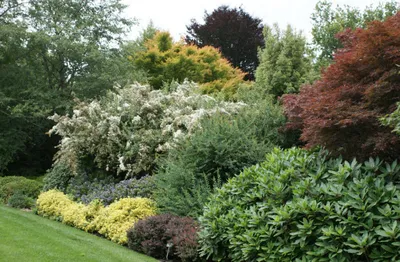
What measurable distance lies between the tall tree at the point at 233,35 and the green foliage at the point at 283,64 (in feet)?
52.7

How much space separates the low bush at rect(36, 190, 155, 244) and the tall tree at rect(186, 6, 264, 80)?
20.6m

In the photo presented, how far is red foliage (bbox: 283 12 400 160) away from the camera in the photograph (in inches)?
217

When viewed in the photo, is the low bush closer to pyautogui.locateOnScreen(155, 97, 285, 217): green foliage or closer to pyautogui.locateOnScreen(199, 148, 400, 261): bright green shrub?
pyautogui.locateOnScreen(155, 97, 285, 217): green foliage

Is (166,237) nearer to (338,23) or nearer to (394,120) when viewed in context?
(394,120)

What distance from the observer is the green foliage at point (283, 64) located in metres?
13.1

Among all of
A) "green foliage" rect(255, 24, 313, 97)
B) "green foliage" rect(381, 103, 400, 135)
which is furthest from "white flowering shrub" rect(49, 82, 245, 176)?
"green foliage" rect(381, 103, 400, 135)

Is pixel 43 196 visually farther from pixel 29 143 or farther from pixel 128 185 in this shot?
pixel 29 143

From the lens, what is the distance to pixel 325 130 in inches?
232

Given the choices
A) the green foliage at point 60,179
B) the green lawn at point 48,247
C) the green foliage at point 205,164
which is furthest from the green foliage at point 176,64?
the green lawn at point 48,247

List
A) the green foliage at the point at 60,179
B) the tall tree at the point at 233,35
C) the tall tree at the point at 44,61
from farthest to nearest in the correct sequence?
the tall tree at the point at 233,35 < the tall tree at the point at 44,61 < the green foliage at the point at 60,179

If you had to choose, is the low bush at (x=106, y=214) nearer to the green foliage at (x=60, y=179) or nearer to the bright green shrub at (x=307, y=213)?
the green foliage at (x=60, y=179)

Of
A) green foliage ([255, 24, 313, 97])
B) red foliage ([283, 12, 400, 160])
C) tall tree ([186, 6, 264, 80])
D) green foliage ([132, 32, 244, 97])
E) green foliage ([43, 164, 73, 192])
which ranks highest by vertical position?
tall tree ([186, 6, 264, 80])

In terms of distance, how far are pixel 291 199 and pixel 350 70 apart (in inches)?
75.8

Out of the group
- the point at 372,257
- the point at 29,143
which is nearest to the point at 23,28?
the point at 29,143
